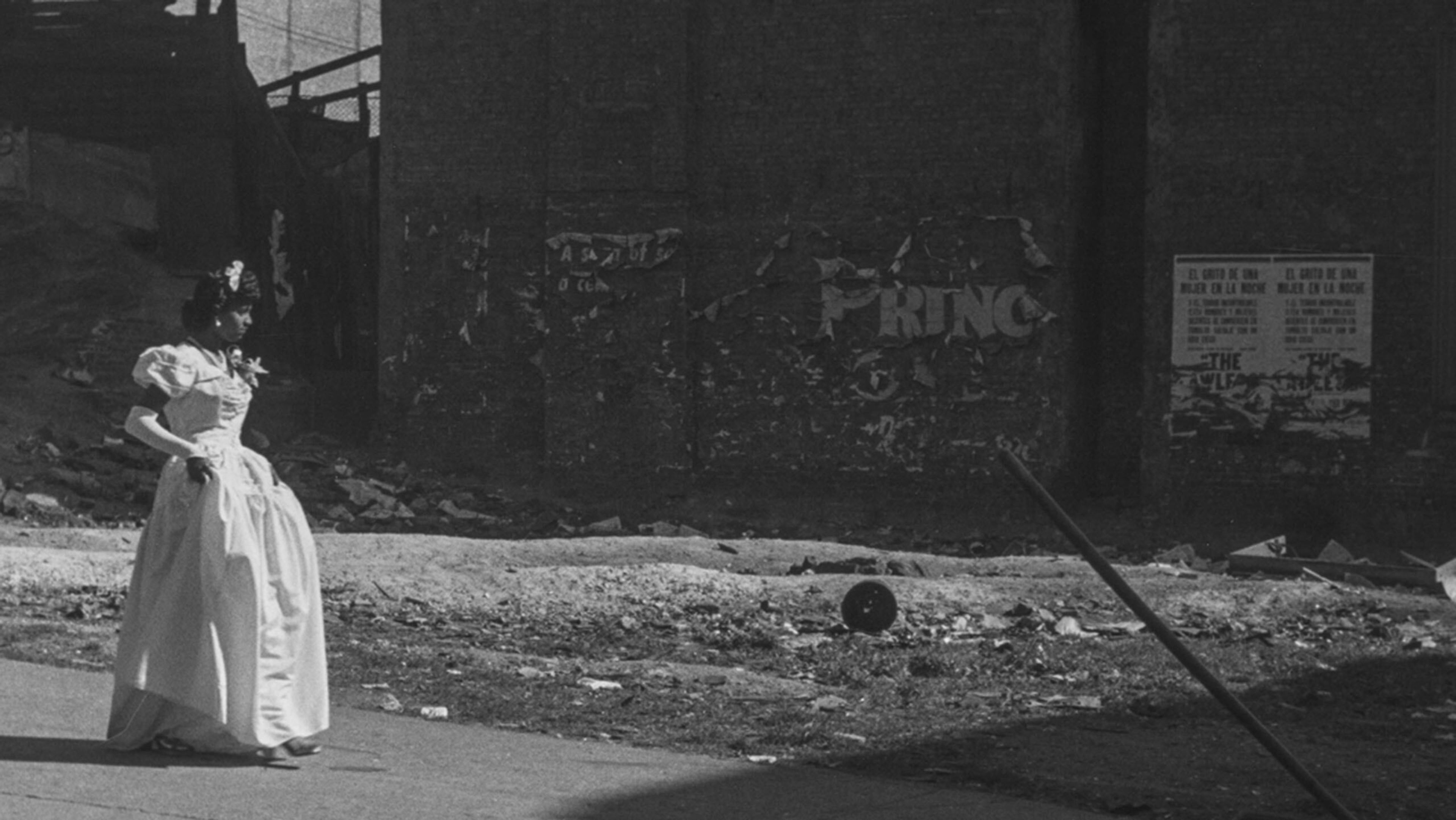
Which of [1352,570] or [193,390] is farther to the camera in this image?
[1352,570]

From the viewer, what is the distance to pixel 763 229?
18672 mm

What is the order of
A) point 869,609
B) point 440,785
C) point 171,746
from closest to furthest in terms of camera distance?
point 440,785 → point 171,746 → point 869,609

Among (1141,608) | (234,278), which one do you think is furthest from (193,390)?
(1141,608)

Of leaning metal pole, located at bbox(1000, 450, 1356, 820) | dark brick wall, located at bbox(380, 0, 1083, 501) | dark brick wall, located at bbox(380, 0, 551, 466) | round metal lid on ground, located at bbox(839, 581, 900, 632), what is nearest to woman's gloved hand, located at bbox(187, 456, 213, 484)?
leaning metal pole, located at bbox(1000, 450, 1356, 820)

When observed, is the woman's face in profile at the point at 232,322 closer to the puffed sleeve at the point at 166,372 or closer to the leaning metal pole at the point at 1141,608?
the puffed sleeve at the point at 166,372

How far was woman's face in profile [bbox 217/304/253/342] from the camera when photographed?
6.82 metres

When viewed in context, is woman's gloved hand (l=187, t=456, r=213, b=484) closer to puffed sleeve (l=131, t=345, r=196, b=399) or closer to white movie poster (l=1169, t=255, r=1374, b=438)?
puffed sleeve (l=131, t=345, r=196, b=399)

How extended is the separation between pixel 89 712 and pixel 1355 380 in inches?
504

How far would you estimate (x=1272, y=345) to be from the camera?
17.3 meters

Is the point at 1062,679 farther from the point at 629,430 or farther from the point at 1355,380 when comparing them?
the point at 629,430

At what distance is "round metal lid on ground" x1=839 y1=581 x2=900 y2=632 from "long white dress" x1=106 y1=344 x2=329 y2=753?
4632mm

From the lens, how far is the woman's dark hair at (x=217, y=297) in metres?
6.80

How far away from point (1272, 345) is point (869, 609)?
7879mm

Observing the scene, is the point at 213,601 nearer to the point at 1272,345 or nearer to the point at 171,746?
the point at 171,746
